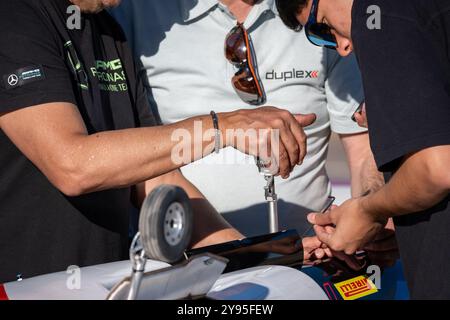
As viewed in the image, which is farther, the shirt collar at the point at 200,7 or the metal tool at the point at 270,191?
the shirt collar at the point at 200,7

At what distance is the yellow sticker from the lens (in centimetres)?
261

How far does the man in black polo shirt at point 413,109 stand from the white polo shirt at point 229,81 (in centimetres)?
127

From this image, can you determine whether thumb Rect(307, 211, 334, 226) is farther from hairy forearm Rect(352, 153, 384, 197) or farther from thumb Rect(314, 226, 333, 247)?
hairy forearm Rect(352, 153, 384, 197)

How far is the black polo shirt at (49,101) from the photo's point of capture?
8.48ft

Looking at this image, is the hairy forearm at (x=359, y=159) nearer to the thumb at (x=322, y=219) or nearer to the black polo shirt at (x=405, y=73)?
the thumb at (x=322, y=219)

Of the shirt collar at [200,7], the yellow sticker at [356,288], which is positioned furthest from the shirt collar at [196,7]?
the yellow sticker at [356,288]

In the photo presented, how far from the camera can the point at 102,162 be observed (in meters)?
2.59

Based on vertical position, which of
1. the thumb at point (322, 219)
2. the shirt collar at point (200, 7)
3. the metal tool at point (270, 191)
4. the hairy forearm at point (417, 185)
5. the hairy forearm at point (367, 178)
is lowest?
the hairy forearm at point (367, 178)

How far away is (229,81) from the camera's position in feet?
12.0

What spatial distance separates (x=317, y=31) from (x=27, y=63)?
98 centimetres
